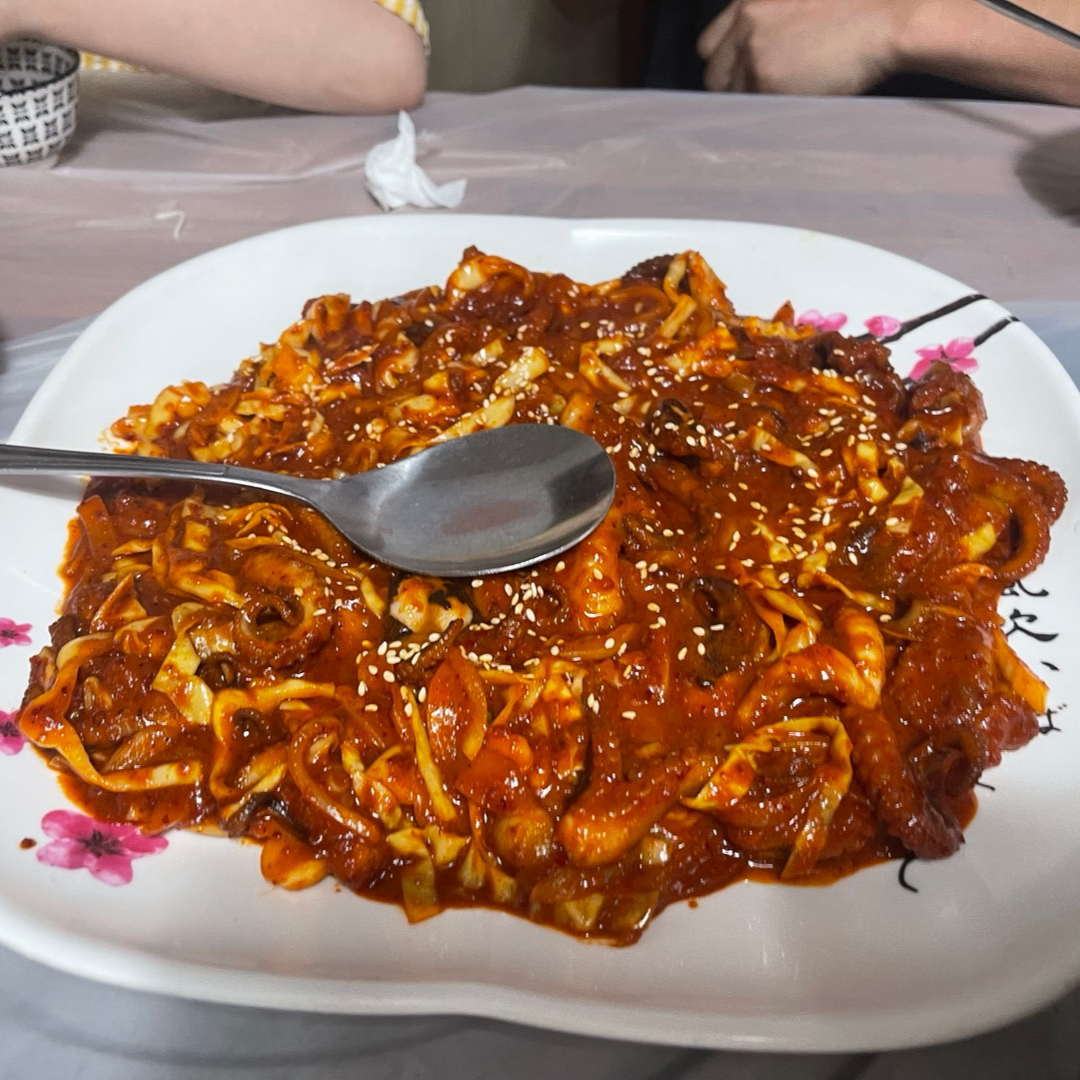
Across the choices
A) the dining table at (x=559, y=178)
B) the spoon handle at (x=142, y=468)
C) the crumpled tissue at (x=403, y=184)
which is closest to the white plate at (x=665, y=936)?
the spoon handle at (x=142, y=468)

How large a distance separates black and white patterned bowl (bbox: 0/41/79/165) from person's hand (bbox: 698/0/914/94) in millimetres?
2897

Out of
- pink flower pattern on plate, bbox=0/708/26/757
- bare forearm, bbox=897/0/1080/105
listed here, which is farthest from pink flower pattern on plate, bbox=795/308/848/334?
pink flower pattern on plate, bbox=0/708/26/757

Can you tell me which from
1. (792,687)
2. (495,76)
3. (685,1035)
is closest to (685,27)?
(495,76)

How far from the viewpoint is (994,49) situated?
3625mm

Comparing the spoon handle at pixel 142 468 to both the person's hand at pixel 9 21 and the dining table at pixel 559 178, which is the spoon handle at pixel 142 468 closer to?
the dining table at pixel 559 178

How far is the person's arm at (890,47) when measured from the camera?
140 inches

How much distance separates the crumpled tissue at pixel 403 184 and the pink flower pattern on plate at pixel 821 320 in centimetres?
141

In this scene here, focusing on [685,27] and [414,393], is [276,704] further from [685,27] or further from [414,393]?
[685,27]

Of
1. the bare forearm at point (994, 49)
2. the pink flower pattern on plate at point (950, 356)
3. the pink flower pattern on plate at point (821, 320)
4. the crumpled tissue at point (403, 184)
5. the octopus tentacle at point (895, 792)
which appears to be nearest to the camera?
the octopus tentacle at point (895, 792)

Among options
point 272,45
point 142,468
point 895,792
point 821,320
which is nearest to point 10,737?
point 142,468

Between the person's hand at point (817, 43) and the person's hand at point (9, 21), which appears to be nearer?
the person's hand at point (9, 21)

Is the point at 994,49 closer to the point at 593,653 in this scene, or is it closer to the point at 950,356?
the point at 950,356

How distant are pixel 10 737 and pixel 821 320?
222 centimetres

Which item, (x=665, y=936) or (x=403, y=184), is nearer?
(x=665, y=936)
